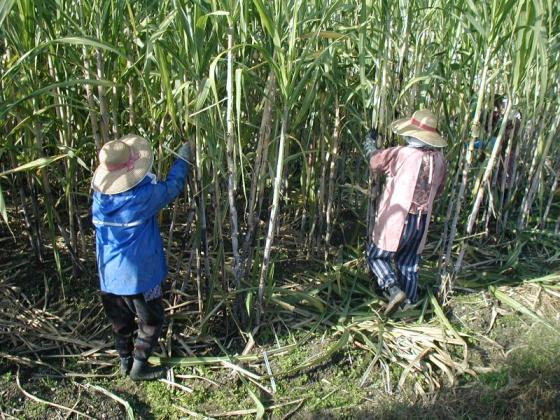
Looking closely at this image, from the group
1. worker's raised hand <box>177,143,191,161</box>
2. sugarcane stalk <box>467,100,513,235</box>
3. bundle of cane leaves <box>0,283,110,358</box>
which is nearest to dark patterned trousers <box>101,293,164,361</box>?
bundle of cane leaves <box>0,283,110,358</box>

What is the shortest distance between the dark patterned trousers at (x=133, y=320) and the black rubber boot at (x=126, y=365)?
0.06 feet

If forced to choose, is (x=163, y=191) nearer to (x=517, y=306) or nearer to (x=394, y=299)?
(x=394, y=299)

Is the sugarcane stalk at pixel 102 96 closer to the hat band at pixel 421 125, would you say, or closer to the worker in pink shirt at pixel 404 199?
the worker in pink shirt at pixel 404 199

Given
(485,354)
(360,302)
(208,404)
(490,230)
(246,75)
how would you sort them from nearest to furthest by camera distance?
(246,75) → (208,404) → (485,354) → (360,302) → (490,230)

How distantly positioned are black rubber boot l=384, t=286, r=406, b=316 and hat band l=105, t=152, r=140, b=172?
1.32 metres

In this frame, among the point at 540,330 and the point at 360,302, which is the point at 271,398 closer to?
the point at 360,302

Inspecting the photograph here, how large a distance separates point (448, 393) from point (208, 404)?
0.96m

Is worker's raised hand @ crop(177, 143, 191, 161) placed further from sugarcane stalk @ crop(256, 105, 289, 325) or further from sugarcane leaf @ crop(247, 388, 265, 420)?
sugarcane leaf @ crop(247, 388, 265, 420)

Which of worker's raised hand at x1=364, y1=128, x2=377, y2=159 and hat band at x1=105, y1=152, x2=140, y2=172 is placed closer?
hat band at x1=105, y1=152, x2=140, y2=172

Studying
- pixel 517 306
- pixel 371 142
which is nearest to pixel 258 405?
pixel 371 142

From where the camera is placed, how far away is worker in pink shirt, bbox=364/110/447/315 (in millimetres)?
2387

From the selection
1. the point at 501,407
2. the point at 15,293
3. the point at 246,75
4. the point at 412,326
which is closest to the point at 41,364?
the point at 15,293

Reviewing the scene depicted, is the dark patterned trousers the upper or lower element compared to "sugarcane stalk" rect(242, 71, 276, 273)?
lower

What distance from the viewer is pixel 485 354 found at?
7.64 ft
